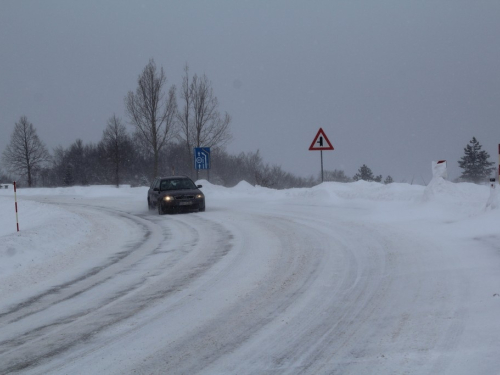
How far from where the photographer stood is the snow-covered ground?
167 inches

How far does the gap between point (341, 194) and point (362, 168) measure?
28019mm

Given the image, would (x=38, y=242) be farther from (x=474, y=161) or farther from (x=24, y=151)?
(x=24, y=151)

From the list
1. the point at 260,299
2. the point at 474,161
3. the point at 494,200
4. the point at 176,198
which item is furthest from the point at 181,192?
the point at 474,161

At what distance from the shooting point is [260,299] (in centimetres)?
620

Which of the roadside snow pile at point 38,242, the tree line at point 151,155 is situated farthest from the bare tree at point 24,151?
the roadside snow pile at point 38,242

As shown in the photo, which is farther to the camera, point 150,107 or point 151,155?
point 151,155

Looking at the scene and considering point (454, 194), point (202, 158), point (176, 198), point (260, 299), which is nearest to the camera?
point (260, 299)

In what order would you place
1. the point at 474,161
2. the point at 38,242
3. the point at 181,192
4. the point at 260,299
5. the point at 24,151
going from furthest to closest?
the point at 24,151
the point at 474,161
the point at 181,192
the point at 38,242
the point at 260,299

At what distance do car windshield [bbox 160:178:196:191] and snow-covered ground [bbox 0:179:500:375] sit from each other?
24.6ft

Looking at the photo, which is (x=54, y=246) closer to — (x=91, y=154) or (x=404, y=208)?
(x=404, y=208)

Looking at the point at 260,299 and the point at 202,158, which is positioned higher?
the point at 202,158

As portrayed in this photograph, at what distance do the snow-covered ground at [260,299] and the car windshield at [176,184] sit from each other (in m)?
7.48

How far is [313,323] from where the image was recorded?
17.0 ft

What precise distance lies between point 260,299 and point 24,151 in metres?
65.7
